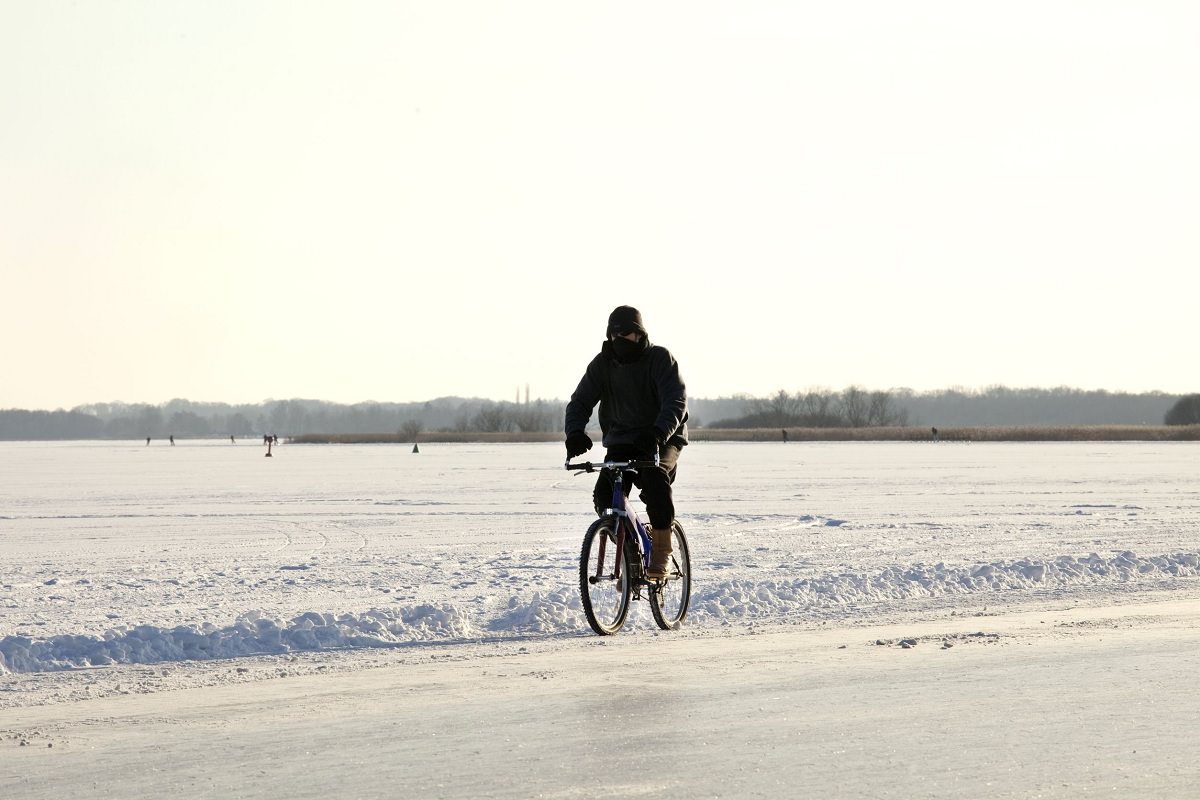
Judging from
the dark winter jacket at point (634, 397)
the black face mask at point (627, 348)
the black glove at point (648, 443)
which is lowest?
the black glove at point (648, 443)

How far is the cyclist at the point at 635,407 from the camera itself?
860cm

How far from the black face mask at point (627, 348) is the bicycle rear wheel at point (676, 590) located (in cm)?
125

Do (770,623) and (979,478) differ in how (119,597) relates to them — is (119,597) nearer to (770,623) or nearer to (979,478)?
(770,623)

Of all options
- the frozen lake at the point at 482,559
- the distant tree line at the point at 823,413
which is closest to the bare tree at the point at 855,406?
the distant tree line at the point at 823,413

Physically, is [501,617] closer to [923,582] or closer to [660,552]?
[660,552]

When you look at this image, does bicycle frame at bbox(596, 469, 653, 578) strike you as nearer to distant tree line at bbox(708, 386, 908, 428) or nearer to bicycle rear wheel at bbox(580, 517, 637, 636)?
bicycle rear wheel at bbox(580, 517, 637, 636)

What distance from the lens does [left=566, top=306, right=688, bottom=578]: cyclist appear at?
860cm

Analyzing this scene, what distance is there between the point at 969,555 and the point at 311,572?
6728 millimetres

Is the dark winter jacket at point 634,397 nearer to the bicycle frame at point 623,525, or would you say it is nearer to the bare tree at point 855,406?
the bicycle frame at point 623,525

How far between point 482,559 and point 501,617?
4.33m

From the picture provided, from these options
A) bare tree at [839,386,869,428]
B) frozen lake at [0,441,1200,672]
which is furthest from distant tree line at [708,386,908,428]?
frozen lake at [0,441,1200,672]

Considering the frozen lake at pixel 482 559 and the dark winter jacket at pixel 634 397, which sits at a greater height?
the dark winter jacket at pixel 634 397

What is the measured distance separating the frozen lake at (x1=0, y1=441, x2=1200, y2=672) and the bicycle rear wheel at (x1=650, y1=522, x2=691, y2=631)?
0.22 m

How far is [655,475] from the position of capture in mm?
8789
